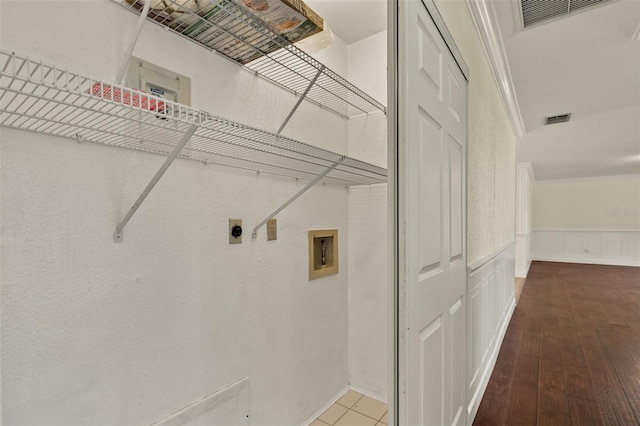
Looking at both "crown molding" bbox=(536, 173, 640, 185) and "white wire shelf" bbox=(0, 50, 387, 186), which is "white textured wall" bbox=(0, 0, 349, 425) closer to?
"white wire shelf" bbox=(0, 50, 387, 186)

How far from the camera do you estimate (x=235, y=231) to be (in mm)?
1500

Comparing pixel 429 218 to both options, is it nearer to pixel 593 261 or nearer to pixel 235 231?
pixel 235 231

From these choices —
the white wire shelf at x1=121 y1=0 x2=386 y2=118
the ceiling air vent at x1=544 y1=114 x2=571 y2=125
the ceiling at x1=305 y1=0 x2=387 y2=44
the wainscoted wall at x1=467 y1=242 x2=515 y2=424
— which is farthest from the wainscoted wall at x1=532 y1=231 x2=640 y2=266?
the white wire shelf at x1=121 y1=0 x2=386 y2=118

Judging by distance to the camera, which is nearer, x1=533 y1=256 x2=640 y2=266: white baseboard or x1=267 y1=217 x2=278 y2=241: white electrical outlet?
x1=267 y1=217 x2=278 y2=241: white electrical outlet

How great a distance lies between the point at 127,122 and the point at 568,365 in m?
3.28

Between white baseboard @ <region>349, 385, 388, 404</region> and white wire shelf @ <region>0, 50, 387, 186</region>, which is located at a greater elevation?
white wire shelf @ <region>0, 50, 387, 186</region>

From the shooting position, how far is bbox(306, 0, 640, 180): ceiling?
1913 millimetres

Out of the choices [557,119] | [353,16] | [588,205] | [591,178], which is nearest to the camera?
[353,16]

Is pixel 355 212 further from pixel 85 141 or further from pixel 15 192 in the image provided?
pixel 15 192

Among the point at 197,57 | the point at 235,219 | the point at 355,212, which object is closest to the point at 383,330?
the point at 355,212

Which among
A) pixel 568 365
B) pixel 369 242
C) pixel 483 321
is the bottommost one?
pixel 568 365

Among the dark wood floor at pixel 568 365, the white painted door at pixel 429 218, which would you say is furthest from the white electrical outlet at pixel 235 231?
the dark wood floor at pixel 568 365

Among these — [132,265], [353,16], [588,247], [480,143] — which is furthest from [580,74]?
[588,247]

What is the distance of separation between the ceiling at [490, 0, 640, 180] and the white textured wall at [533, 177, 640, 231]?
4.00 m
